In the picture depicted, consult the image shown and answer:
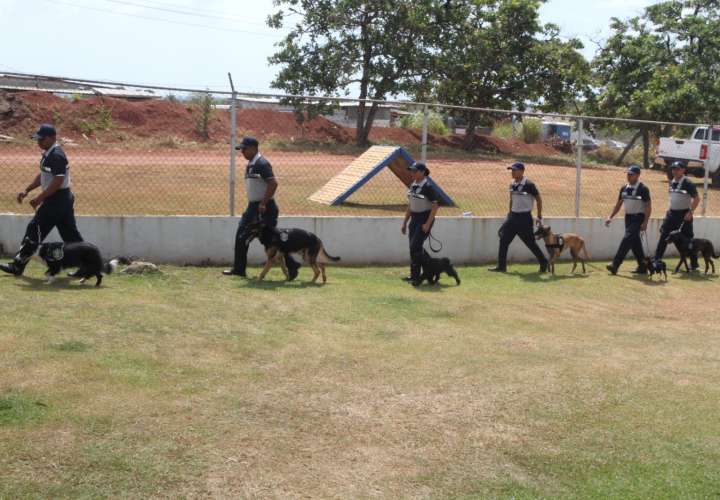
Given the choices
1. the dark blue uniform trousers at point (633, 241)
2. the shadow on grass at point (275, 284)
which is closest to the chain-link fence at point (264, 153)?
the dark blue uniform trousers at point (633, 241)

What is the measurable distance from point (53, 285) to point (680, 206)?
9.72 m

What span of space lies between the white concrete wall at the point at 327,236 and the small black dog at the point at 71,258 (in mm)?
2192

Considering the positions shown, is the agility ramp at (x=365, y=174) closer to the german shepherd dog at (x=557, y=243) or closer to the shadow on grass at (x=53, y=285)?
the german shepherd dog at (x=557, y=243)

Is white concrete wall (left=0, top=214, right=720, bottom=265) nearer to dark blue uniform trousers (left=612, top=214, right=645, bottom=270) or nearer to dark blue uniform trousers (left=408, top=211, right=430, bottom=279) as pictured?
dark blue uniform trousers (left=612, top=214, right=645, bottom=270)

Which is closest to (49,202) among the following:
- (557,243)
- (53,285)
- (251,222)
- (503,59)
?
(53,285)

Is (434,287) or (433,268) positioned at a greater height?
(433,268)

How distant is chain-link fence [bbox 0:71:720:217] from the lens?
13.2 m

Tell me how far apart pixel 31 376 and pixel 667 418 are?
4587 millimetres

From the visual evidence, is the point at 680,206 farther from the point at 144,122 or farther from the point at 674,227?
the point at 144,122

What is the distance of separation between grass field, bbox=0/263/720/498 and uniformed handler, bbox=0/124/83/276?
0.41m

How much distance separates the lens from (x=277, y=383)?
21.2ft

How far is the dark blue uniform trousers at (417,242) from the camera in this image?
1128cm

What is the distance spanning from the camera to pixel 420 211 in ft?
37.2

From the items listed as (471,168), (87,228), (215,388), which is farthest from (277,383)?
(471,168)
